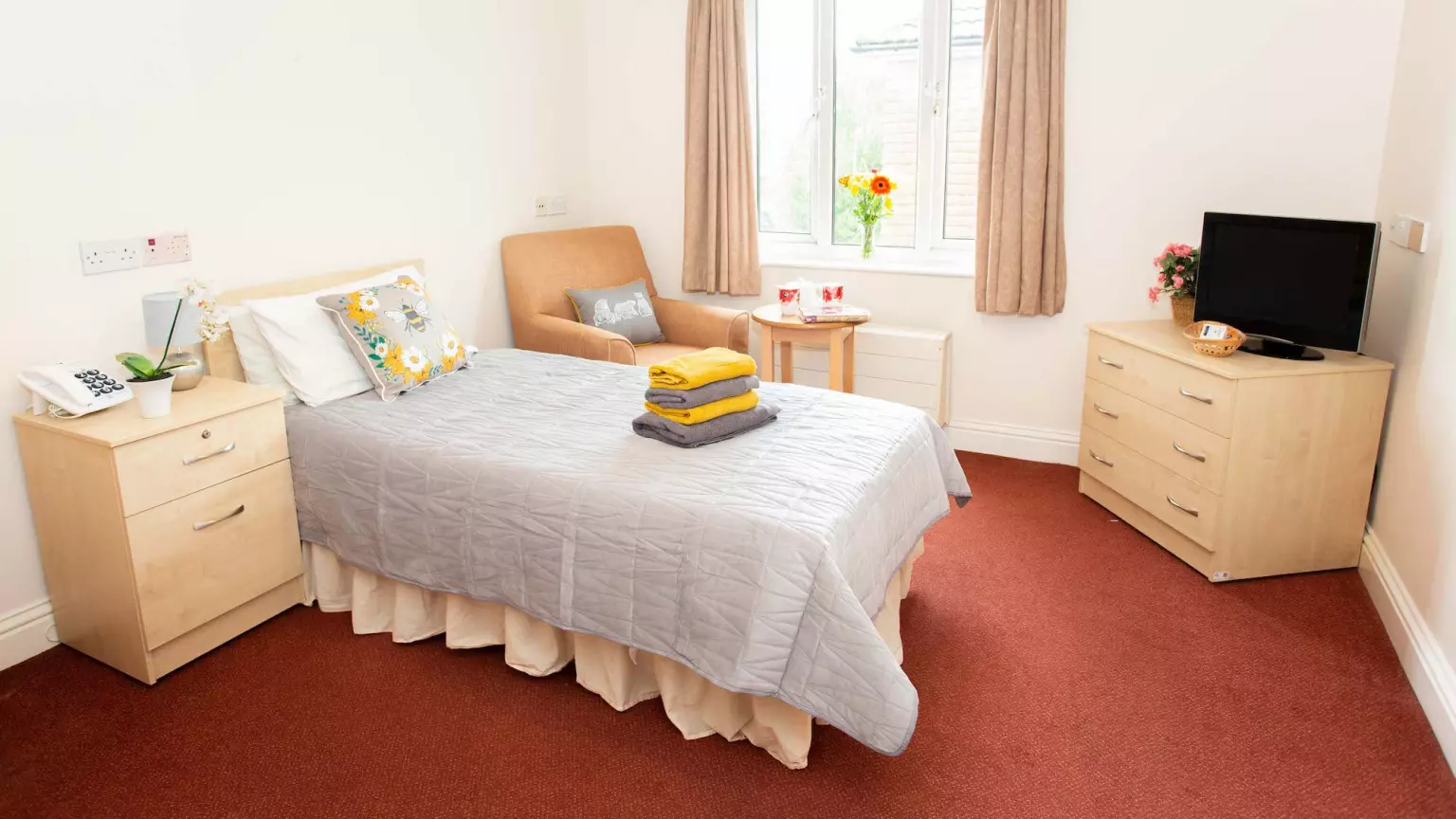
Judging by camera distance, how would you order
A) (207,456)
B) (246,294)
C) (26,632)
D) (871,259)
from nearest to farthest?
(207,456), (26,632), (246,294), (871,259)

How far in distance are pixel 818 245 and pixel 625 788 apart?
307cm

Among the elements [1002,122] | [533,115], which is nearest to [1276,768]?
[1002,122]

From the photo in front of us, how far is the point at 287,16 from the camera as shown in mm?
3260

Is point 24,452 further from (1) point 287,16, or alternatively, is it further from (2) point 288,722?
(1) point 287,16

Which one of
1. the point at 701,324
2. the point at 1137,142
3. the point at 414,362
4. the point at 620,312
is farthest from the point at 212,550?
the point at 1137,142

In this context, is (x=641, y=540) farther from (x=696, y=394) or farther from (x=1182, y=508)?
(x=1182, y=508)

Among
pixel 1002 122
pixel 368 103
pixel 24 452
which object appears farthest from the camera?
pixel 1002 122

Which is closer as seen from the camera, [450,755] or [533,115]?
[450,755]

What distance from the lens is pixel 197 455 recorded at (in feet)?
8.48

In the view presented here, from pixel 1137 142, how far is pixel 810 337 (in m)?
1.50

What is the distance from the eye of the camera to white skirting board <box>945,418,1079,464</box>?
422cm

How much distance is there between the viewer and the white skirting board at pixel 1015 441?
4.22 metres

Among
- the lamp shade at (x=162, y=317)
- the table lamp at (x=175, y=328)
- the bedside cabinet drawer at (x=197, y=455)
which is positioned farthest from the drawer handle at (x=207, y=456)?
the lamp shade at (x=162, y=317)

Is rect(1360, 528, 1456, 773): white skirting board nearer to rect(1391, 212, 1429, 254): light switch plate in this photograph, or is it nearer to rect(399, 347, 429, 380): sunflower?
rect(1391, 212, 1429, 254): light switch plate
